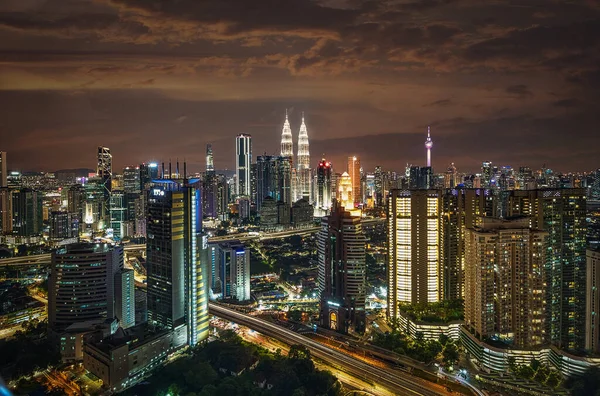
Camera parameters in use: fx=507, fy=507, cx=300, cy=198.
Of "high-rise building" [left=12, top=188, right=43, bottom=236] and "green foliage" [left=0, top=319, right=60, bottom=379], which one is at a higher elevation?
"high-rise building" [left=12, top=188, right=43, bottom=236]

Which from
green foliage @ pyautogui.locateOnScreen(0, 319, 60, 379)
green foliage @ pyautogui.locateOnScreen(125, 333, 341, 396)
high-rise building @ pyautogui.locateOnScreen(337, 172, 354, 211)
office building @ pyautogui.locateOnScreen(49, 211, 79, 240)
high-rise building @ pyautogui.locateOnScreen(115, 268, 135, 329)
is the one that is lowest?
green foliage @ pyautogui.locateOnScreen(125, 333, 341, 396)

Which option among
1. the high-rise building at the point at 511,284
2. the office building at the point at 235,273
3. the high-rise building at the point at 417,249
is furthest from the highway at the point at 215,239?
the high-rise building at the point at 511,284

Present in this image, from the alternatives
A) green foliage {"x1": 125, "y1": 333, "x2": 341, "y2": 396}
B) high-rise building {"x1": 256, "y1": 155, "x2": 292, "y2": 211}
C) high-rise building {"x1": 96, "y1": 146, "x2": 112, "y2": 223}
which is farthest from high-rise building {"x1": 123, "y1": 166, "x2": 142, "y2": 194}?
green foliage {"x1": 125, "y1": 333, "x2": 341, "y2": 396}

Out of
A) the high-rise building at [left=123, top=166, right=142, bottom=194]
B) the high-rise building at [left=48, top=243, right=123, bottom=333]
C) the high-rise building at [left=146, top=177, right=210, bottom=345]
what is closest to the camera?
the high-rise building at [left=146, top=177, right=210, bottom=345]

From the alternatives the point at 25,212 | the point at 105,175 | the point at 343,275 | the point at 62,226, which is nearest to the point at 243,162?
the point at 105,175

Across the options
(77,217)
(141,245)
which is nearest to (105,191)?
(77,217)

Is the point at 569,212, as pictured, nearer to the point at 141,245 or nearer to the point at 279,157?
the point at 141,245

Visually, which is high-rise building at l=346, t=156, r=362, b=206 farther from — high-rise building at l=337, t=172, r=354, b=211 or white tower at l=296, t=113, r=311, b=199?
high-rise building at l=337, t=172, r=354, b=211

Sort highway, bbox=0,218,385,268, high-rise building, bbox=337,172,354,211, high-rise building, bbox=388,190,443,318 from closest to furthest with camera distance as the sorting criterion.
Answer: high-rise building, bbox=388,190,443,318, high-rise building, bbox=337,172,354,211, highway, bbox=0,218,385,268
